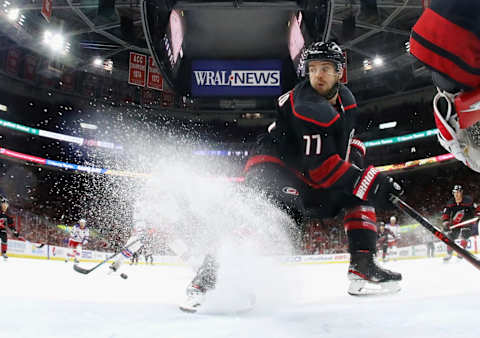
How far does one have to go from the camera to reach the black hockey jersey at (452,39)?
1.06 metres

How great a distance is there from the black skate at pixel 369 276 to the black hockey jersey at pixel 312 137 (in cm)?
47

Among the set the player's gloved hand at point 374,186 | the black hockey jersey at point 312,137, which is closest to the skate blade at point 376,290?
the player's gloved hand at point 374,186

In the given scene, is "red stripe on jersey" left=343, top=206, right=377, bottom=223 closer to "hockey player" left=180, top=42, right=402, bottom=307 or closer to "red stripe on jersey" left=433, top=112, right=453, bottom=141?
"hockey player" left=180, top=42, right=402, bottom=307

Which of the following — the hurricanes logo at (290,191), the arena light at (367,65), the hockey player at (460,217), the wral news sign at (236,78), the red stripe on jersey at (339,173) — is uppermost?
the arena light at (367,65)

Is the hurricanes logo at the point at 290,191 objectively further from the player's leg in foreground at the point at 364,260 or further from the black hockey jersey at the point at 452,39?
the black hockey jersey at the point at 452,39

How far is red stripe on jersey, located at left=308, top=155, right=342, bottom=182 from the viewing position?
7.26 ft

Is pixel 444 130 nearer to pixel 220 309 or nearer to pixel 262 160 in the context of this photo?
pixel 262 160

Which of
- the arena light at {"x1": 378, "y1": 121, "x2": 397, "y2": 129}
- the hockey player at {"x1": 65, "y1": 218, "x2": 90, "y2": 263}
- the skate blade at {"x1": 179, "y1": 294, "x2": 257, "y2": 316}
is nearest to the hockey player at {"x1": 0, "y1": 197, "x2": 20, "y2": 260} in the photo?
the hockey player at {"x1": 65, "y1": 218, "x2": 90, "y2": 263}

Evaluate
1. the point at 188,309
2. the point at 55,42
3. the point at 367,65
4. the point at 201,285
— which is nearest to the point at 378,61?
the point at 367,65

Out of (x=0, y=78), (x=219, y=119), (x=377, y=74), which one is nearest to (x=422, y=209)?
(x=377, y=74)

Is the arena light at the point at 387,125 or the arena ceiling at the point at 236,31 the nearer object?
the arena ceiling at the point at 236,31

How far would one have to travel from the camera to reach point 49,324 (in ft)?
5.28

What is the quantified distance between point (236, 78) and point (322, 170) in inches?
176

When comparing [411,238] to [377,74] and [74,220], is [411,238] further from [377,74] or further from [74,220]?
[74,220]
